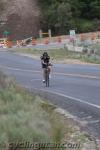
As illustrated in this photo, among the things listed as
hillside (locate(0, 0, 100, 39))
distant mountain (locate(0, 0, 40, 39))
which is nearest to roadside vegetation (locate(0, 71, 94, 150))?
hillside (locate(0, 0, 100, 39))

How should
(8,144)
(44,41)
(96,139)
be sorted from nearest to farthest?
(8,144)
(96,139)
(44,41)

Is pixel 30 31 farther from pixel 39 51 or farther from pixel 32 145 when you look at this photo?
pixel 32 145

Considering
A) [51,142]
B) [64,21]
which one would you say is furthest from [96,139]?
[64,21]

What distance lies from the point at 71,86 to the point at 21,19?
5035cm

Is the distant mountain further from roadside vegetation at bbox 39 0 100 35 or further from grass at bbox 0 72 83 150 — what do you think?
grass at bbox 0 72 83 150

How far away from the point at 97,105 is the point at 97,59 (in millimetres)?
24062

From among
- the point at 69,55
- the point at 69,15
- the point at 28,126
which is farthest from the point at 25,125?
the point at 69,15

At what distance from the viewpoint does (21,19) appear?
76062 mm

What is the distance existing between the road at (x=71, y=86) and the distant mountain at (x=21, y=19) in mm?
28148

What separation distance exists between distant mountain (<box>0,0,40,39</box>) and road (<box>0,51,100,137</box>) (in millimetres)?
28148

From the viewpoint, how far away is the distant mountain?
2913 inches

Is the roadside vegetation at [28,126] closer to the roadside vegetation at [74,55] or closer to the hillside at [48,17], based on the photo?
the roadside vegetation at [74,55]

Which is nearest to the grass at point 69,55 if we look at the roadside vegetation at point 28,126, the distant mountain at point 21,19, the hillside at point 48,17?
the hillside at point 48,17

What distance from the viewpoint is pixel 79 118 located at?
669 inches
